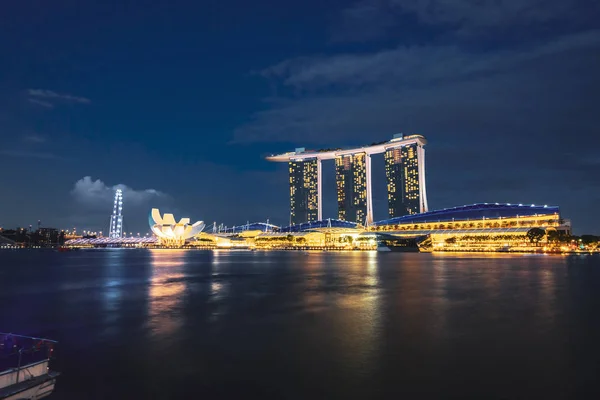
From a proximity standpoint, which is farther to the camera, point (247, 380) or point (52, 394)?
point (247, 380)

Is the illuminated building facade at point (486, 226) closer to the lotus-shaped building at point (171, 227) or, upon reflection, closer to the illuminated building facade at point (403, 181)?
the illuminated building facade at point (403, 181)

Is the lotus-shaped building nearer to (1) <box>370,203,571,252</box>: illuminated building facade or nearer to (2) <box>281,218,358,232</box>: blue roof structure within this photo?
(2) <box>281,218,358,232</box>: blue roof structure

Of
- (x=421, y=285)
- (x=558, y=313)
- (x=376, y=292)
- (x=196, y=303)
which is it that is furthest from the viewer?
(x=421, y=285)

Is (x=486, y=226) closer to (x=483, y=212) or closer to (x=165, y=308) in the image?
(x=483, y=212)

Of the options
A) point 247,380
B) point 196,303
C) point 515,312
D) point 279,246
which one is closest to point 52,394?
point 247,380

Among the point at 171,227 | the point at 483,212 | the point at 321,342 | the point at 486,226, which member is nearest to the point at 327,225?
the point at 483,212

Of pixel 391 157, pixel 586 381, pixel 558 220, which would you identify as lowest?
pixel 586 381

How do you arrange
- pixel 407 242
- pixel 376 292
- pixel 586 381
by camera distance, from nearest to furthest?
1. pixel 586 381
2. pixel 376 292
3. pixel 407 242

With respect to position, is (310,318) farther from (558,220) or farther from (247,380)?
(558,220)
